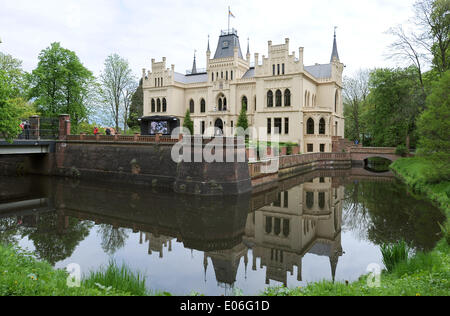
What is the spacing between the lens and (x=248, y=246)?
11.9m

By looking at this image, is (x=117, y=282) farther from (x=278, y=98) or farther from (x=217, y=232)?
(x=278, y=98)

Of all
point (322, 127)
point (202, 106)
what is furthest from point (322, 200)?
point (202, 106)

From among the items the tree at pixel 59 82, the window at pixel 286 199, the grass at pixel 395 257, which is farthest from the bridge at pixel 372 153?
the grass at pixel 395 257

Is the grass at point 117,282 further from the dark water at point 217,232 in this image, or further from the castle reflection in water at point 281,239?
the castle reflection in water at point 281,239

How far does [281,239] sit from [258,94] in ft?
95.2

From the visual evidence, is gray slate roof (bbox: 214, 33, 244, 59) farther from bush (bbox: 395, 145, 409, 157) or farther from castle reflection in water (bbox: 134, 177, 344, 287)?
castle reflection in water (bbox: 134, 177, 344, 287)

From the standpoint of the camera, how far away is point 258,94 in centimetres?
3956

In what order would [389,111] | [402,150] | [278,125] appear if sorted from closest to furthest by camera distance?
[402,150] < [278,125] < [389,111]

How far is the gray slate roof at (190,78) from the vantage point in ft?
154

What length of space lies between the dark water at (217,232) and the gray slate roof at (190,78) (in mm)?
27805

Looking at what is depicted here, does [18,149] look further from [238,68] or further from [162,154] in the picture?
[238,68]

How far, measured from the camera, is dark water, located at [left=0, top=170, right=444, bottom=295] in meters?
9.54

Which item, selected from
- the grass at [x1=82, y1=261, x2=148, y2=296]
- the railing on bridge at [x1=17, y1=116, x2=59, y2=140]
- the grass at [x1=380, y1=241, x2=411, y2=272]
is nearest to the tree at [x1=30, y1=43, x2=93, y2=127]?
the railing on bridge at [x1=17, y1=116, x2=59, y2=140]

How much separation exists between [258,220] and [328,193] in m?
9.34
